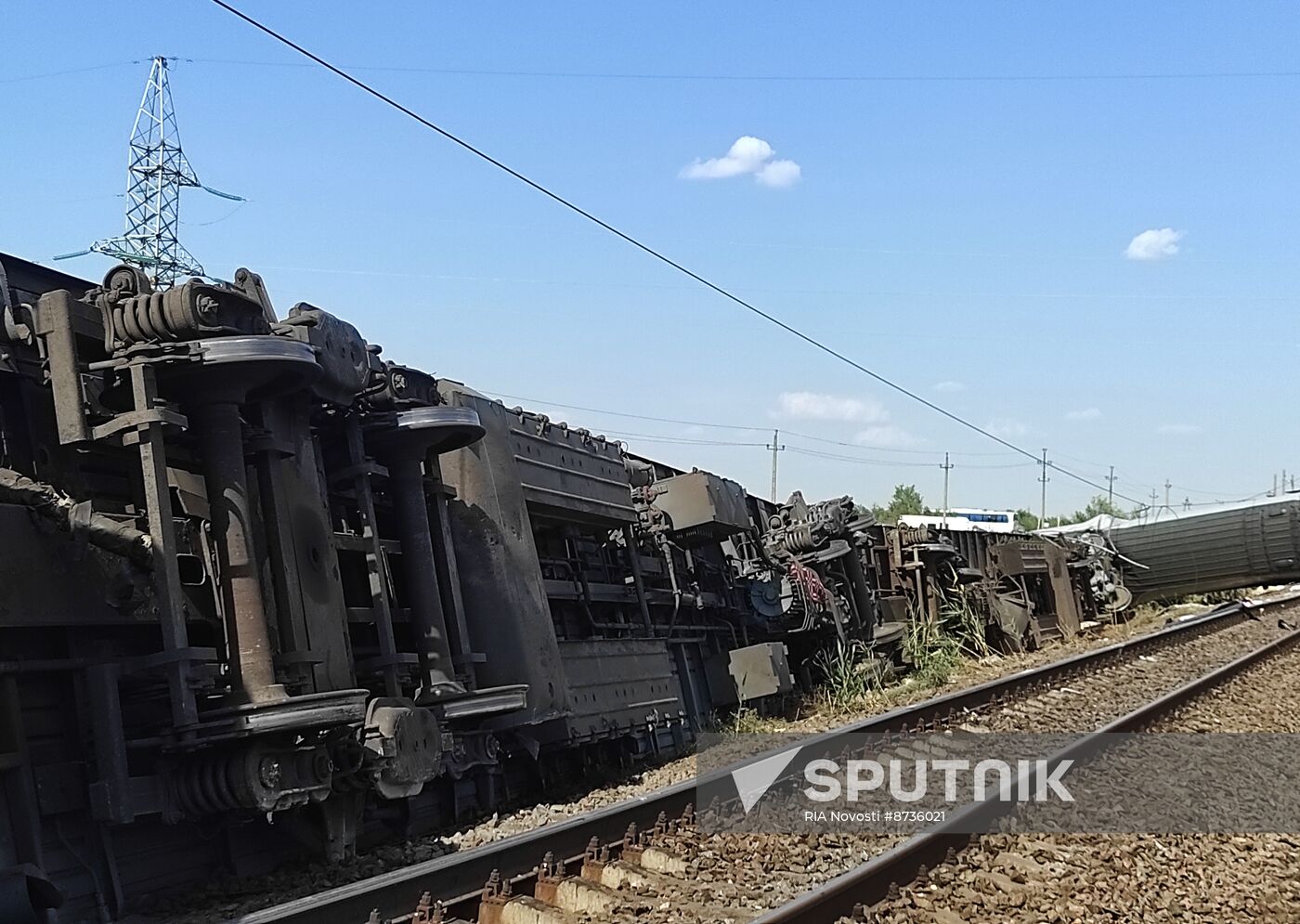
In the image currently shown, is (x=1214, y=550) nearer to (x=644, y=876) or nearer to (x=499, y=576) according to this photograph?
(x=499, y=576)

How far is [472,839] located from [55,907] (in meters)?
2.46

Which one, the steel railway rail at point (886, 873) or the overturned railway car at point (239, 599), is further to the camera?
the overturned railway car at point (239, 599)

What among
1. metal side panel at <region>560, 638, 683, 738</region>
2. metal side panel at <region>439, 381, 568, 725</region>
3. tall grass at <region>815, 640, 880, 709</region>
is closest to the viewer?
metal side panel at <region>439, 381, 568, 725</region>

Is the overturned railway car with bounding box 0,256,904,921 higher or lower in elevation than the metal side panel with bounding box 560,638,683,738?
higher

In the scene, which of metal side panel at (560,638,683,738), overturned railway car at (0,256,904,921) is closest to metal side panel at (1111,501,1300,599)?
metal side panel at (560,638,683,738)

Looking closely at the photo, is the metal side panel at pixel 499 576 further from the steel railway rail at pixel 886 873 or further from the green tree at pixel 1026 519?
the green tree at pixel 1026 519

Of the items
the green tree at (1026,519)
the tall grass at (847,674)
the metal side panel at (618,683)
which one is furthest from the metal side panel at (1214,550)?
the green tree at (1026,519)

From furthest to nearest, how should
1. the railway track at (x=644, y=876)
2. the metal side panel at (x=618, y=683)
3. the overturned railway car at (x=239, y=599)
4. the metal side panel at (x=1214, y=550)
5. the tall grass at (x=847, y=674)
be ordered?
1. the metal side panel at (x=1214, y=550)
2. the tall grass at (x=847, y=674)
3. the metal side panel at (x=618, y=683)
4. the overturned railway car at (x=239, y=599)
5. the railway track at (x=644, y=876)

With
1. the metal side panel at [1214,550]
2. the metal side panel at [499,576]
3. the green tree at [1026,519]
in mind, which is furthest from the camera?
the green tree at [1026,519]

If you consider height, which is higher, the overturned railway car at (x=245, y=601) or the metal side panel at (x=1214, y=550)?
the overturned railway car at (x=245, y=601)

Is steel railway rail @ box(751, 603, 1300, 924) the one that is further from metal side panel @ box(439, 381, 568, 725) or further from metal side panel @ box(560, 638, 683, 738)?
metal side panel @ box(560, 638, 683, 738)

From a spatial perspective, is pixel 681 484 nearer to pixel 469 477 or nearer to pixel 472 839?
pixel 469 477

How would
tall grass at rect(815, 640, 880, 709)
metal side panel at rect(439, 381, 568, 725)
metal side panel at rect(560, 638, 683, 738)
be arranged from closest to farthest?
metal side panel at rect(439, 381, 568, 725) < metal side panel at rect(560, 638, 683, 738) < tall grass at rect(815, 640, 880, 709)

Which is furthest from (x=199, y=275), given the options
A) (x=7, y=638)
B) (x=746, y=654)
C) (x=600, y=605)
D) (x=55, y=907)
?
(x=746, y=654)
